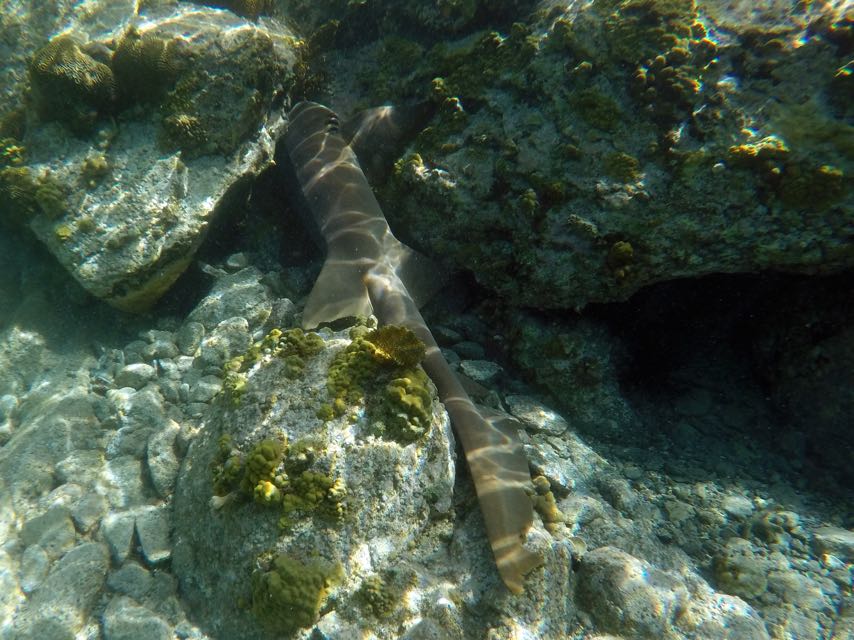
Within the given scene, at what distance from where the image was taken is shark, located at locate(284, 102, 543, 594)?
402cm

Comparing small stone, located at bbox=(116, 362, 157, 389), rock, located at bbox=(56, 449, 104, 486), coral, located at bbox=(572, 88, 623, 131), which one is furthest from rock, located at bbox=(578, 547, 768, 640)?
small stone, located at bbox=(116, 362, 157, 389)

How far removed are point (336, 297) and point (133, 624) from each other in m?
3.60

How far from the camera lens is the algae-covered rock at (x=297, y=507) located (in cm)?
366

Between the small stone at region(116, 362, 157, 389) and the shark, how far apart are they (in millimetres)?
2387

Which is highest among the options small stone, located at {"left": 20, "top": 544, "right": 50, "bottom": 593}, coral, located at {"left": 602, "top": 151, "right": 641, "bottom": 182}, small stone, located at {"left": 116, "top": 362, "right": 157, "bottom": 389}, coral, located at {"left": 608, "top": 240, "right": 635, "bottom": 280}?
coral, located at {"left": 602, "top": 151, "right": 641, "bottom": 182}

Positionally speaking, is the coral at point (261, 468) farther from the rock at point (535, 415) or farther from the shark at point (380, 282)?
the rock at point (535, 415)

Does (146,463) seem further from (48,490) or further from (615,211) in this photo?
(615,211)

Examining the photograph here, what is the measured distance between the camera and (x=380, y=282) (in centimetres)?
562

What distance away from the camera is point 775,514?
494 centimetres

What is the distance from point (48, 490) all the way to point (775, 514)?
8.06 m

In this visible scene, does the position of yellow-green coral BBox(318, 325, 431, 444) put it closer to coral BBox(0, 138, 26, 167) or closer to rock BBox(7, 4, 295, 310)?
rock BBox(7, 4, 295, 310)

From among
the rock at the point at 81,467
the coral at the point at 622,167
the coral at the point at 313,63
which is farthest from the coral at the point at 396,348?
the coral at the point at 313,63

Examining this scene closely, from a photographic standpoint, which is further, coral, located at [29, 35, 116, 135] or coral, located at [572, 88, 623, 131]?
coral, located at [29, 35, 116, 135]

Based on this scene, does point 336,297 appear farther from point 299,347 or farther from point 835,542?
point 835,542
